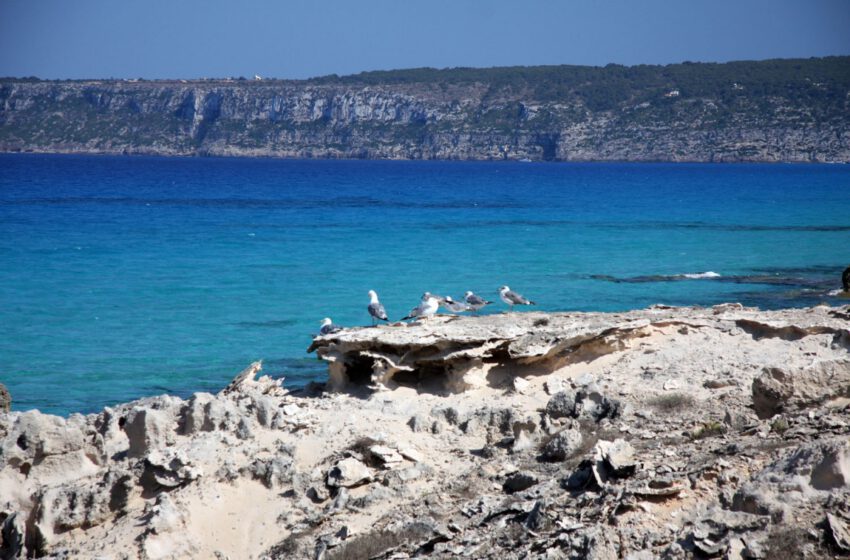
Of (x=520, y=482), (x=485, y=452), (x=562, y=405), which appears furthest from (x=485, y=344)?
(x=520, y=482)

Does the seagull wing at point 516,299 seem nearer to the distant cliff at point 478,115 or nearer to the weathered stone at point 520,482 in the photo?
the weathered stone at point 520,482

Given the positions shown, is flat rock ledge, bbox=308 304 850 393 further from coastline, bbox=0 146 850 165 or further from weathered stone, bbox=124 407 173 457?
coastline, bbox=0 146 850 165

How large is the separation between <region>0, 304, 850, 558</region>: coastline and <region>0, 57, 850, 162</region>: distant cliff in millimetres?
142003

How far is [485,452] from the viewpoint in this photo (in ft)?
29.0

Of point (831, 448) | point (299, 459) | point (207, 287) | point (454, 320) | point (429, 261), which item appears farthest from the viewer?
point (429, 261)

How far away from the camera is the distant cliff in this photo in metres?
147

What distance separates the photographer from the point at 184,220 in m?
46.6

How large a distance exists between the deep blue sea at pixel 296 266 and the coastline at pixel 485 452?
551cm

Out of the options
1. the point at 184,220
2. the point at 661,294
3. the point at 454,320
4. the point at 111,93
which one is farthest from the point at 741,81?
the point at 454,320

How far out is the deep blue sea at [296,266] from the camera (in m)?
18.0

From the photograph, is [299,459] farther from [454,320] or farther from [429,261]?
[429,261]

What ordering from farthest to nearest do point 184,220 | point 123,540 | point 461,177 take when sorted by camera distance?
point 461,177 → point 184,220 → point 123,540

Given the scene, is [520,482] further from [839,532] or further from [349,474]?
[839,532]

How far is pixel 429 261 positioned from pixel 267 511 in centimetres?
2403
